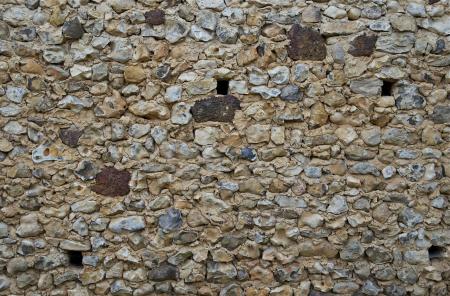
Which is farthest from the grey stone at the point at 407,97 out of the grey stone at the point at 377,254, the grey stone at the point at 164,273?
the grey stone at the point at 164,273

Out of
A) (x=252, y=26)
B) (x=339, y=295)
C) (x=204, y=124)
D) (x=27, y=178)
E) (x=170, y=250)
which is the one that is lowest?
(x=339, y=295)

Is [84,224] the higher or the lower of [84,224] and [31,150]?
the lower

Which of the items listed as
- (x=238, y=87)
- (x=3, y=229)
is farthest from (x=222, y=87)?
(x=3, y=229)

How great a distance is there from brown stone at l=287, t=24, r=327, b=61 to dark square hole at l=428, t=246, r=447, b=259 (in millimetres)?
1470

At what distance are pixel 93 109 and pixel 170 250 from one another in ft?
3.38

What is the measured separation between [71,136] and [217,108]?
37.4 inches

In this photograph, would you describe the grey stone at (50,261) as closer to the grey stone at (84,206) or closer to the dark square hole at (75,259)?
the dark square hole at (75,259)

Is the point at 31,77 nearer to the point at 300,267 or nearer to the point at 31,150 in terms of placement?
the point at 31,150

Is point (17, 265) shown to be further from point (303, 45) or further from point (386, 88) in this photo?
point (386, 88)

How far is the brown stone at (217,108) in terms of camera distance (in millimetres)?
3334

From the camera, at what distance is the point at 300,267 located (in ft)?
11.0

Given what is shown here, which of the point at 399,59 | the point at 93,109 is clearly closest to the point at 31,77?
the point at 93,109

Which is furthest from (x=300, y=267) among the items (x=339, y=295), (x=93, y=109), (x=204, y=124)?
(x=93, y=109)

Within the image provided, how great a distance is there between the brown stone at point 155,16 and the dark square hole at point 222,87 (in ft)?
1.76
